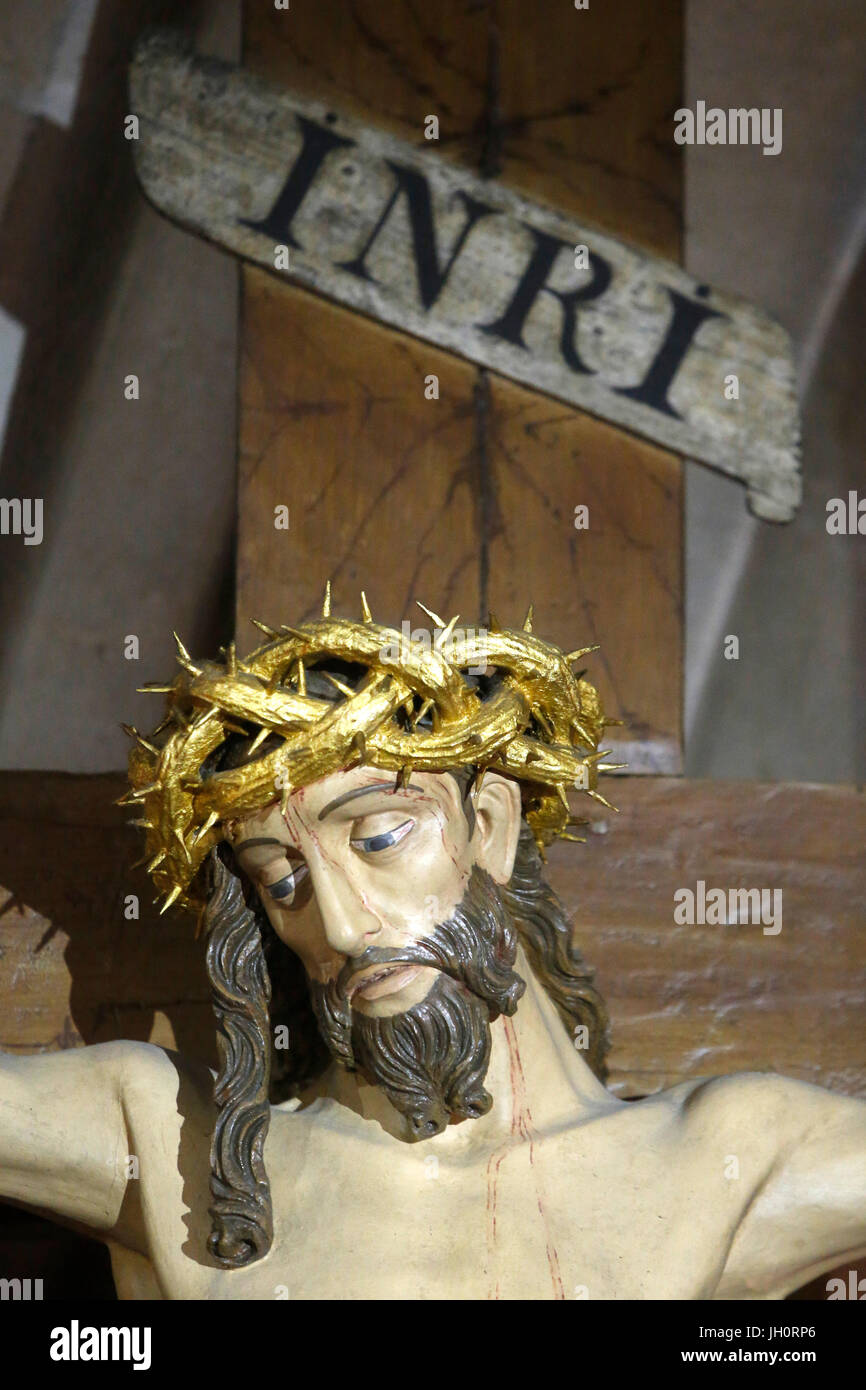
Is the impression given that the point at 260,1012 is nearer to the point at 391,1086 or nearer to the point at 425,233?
the point at 391,1086

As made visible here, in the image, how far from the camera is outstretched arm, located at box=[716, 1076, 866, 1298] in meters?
2.34

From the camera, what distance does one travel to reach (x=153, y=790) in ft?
7.76

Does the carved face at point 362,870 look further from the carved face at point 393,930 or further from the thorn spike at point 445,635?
the thorn spike at point 445,635

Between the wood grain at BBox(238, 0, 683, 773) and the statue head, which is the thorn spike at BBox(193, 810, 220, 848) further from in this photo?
the wood grain at BBox(238, 0, 683, 773)

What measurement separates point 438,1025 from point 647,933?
0.60 m

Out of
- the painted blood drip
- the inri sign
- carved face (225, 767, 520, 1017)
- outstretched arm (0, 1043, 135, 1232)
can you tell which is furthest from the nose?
the inri sign

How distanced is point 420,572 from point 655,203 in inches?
24.0

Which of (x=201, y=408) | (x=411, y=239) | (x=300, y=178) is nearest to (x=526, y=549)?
(x=411, y=239)

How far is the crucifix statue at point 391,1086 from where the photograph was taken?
2.31 m

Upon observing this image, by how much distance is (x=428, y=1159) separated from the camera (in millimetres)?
2391

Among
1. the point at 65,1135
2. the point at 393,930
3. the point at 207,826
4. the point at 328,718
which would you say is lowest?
the point at 65,1135

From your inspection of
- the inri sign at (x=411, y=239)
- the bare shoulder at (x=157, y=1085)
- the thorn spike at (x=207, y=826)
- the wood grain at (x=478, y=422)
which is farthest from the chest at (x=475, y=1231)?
the inri sign at (x=411, y=239)
